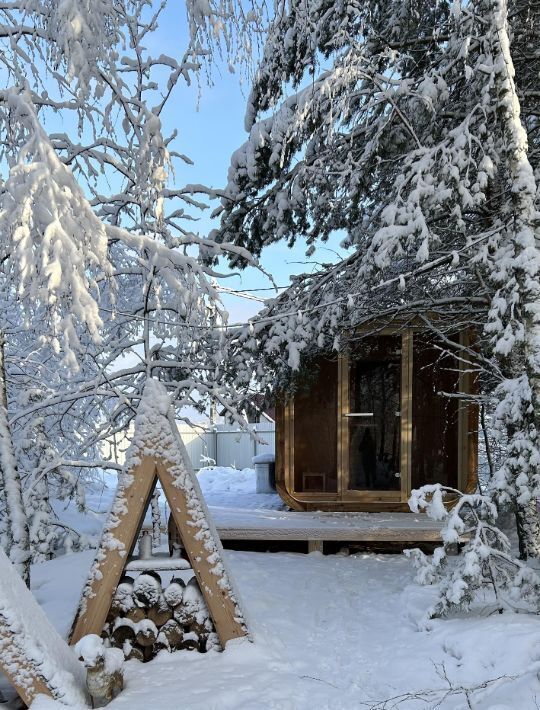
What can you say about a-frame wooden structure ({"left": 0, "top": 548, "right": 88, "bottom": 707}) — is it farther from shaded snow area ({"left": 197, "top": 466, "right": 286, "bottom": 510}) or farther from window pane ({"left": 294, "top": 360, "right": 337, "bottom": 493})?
shaded snow area ({"left": 197, "top": 466, "right": 286, "bottom": 510})

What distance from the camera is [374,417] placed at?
25.3 ft

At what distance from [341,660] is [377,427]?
4.38 meters

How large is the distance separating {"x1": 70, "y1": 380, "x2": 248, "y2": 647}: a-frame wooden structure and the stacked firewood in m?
0.14

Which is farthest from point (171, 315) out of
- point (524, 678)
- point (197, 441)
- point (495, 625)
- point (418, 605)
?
point (197, 441)

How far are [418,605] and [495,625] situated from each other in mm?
927

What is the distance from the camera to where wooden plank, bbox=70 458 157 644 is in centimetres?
338

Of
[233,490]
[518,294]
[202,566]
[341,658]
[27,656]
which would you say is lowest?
[233,490]

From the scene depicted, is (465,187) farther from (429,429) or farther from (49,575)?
(49,575)

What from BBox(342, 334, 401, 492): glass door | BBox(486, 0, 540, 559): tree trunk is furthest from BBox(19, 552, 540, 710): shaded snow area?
BBox(342, 334, 401, 492): glass door

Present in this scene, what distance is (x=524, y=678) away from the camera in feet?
9.45

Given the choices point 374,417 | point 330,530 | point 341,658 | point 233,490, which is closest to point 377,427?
point 374,417

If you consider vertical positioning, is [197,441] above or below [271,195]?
below

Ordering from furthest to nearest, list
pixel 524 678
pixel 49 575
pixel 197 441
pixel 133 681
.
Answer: pixel 197 441 → pixel 49 575 → pixel 133 681 → pixel 524 678

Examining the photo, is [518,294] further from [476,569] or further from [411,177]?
[476,569]
